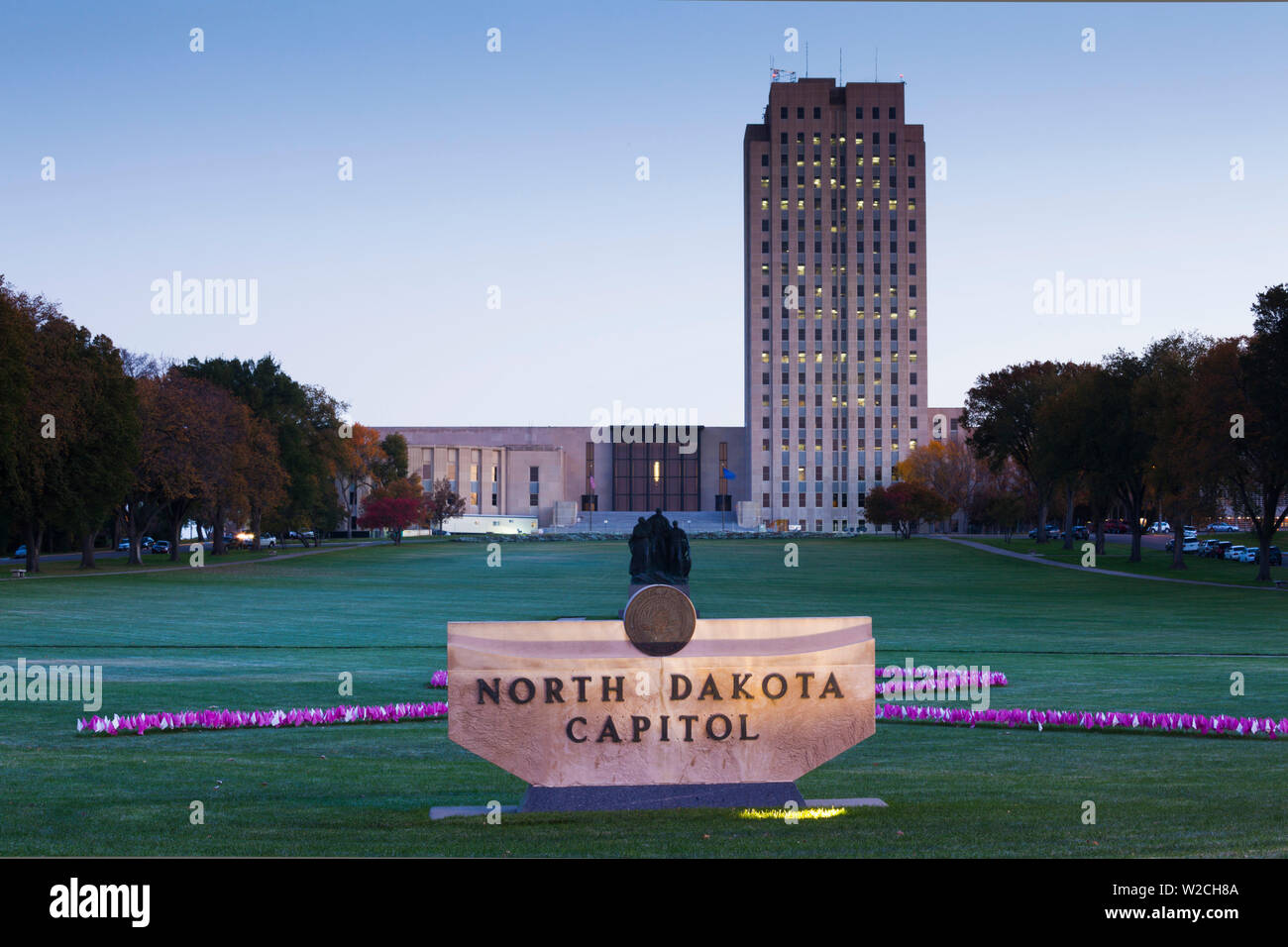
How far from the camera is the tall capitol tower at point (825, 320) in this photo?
561ft

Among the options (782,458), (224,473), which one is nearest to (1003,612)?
(224,473)

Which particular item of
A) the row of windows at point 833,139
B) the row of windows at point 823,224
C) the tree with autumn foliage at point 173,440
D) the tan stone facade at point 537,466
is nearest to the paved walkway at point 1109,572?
the tree with autumn foliage at point 173,440

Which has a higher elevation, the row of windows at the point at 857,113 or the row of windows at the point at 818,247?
the row of windows at the point at 857,113

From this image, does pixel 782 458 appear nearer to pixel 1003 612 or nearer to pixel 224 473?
pixel 224 473

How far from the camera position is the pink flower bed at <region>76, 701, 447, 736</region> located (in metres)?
15.1

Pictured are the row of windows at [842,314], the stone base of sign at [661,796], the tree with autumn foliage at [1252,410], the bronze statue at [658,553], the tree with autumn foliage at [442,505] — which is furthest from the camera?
the row of windows at [842,314]

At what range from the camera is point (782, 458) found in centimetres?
17125

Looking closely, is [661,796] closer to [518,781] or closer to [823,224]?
[518,781]

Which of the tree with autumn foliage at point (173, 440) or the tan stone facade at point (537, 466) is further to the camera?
the tan stone facade at point (537, 466)

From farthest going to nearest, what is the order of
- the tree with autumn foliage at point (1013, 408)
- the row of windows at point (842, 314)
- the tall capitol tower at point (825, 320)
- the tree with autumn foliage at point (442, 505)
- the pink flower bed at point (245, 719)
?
1. the row of windows at point (842, 314)
2. the tall capitol tower at point (825, 320)
3. the tree with autumn foliage at point (442, 505)
4. the tree with autumn foliage at point (1013, 408)
5. the pink flower bed at point (245, 719)

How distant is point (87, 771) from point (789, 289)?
535 ft

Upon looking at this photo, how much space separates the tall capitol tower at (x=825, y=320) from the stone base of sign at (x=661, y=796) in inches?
6366

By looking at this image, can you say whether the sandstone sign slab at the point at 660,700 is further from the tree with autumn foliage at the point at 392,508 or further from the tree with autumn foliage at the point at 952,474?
the tree with autumn foliage at the point at 952,474

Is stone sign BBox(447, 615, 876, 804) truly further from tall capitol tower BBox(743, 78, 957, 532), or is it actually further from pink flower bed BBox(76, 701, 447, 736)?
tall capitol tower BBox(743, 78, 957, 532)
